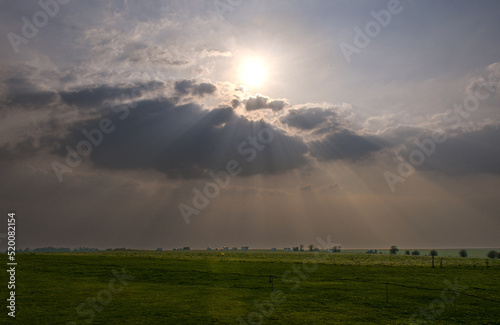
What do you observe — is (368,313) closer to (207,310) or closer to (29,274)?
(207,310)

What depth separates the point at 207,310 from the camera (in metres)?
28.4

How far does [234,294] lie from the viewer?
121ft

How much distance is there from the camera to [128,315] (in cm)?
2603

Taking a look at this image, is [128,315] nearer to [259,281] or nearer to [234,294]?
[234,294]

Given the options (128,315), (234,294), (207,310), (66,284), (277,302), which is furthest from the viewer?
(66,284)

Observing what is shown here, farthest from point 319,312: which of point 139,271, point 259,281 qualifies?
point 139,271

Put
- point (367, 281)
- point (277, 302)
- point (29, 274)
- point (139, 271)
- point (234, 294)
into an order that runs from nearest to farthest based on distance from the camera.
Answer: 1. point (277, 302)
2. point (234, 294)
3. point (29, 274)
4. point (367, 281)
5. point (139, 271)

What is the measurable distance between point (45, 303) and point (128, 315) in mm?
8824

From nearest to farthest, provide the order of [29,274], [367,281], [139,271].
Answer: [29,274]
[367,281]
[139,271]

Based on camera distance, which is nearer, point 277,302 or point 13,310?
point 13,310

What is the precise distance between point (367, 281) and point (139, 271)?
120ft

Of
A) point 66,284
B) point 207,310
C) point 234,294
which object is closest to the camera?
point 207,310

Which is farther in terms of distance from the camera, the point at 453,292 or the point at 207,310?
the point at 453,292

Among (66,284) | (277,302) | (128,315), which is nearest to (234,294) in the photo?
(277,302)
